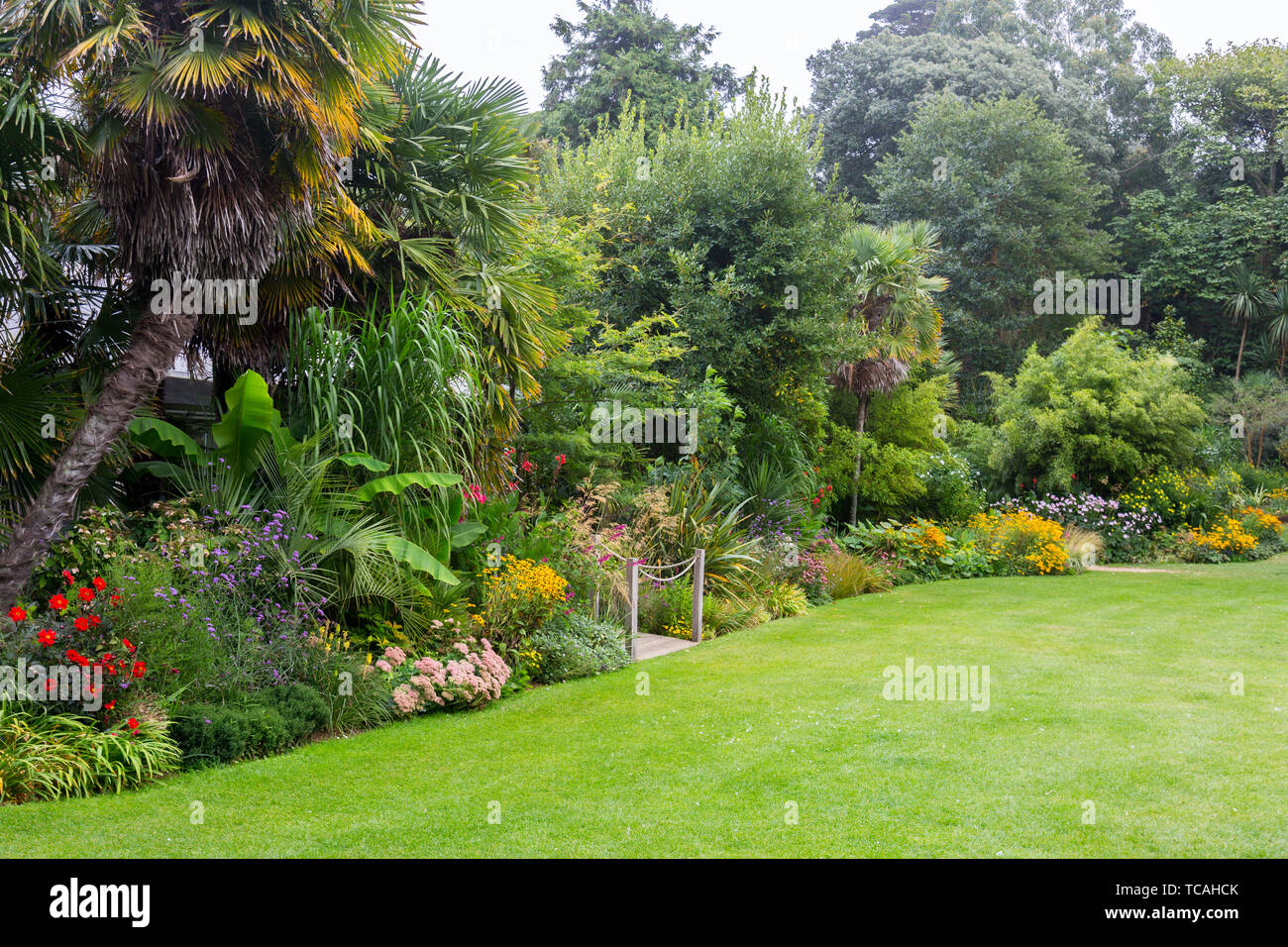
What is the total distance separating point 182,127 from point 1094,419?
18.9 m

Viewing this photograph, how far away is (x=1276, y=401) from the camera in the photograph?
2827cm

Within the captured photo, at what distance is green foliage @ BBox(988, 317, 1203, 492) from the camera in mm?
20500

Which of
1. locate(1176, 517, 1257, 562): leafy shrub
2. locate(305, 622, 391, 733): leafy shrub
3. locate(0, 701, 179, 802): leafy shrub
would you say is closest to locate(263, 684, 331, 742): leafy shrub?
locate(305, 622, 391, 733): leafy shrub

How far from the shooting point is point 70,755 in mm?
5781

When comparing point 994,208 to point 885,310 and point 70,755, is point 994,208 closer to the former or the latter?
point 885,310

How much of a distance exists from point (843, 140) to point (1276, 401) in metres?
18.4

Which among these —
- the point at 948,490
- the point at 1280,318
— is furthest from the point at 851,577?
the point at 1280,318

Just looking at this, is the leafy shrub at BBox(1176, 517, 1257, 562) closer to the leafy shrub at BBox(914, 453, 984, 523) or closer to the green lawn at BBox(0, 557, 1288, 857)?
the leafy shrub at BBox(914, 453, 984, 523)

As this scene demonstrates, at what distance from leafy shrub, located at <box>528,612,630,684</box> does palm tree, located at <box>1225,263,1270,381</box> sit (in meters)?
30.0

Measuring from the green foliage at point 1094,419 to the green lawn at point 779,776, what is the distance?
10655 mm

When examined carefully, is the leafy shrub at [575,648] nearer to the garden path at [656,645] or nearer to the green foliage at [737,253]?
the garden path at [656,645]

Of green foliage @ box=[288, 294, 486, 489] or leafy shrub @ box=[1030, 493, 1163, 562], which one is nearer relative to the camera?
green foliage @ box=[288, 294, 486, 489]

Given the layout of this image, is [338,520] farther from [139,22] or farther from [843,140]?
[843,140]
